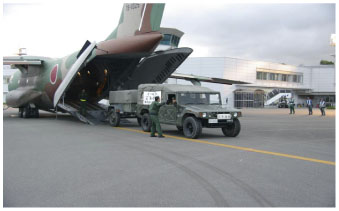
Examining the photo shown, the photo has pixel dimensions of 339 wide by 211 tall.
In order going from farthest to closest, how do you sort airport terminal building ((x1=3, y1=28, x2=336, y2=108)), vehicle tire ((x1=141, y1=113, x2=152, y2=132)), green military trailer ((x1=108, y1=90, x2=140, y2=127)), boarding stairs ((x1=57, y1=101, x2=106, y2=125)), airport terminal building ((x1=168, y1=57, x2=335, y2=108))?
airport terminal building ((x1=168, y1=57, x2=335, y2=108)), airport terminal building ((x1=3, y1=28, x2=336, y2=108)), boarding stairs ((x1=57, y1=101, x2=106, y2=125)), green military trailer ((x1=108, y1=90, x2=140, y2=127)), vehicle tire ((x1=141, y1=113, x2=152, y2=132))

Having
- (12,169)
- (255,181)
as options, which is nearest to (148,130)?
(12,169)

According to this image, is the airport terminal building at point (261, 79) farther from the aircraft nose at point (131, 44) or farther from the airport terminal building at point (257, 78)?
the aircraft nose at point (131, 44)

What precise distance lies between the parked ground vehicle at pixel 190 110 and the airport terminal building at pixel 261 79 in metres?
39.2

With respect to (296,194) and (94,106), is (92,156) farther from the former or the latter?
(94,106)

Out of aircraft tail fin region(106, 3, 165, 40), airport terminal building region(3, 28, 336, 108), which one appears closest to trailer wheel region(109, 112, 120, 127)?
aircraft tail fin region(106, 3, 165, 40)

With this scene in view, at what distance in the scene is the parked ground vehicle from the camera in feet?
35.6

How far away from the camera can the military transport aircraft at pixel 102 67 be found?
51.2 ft

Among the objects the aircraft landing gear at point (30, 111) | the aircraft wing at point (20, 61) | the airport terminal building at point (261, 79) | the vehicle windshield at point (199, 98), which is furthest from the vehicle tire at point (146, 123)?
the airport terminal building at point (261, 79)

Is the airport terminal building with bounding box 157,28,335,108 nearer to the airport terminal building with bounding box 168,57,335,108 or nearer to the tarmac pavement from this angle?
the airport terminal building with bounding box 168,57,335,108

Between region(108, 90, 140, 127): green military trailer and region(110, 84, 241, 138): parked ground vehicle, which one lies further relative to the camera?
region(108, 90, 140, 127): green military trailer

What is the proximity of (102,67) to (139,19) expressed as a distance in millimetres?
4549

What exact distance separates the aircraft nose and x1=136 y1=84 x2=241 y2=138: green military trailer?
2710 millimetres

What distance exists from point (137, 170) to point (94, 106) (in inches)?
554

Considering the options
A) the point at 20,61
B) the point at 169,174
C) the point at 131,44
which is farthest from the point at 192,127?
the point at 20,61
